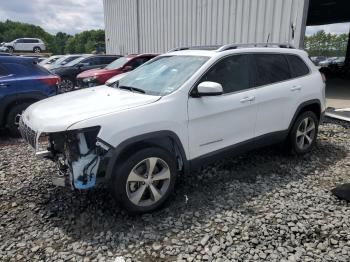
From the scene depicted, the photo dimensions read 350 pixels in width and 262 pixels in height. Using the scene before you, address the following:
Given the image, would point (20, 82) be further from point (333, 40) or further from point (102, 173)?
point (333, 40)

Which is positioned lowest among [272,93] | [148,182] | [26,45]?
[148,182]

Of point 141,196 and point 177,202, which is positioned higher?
point 141,196

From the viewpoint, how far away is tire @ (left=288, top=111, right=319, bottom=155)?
4754 mm

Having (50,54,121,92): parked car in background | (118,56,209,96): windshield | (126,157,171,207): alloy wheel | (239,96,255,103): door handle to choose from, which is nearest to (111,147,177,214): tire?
(126,157,171,207): alloy wheel

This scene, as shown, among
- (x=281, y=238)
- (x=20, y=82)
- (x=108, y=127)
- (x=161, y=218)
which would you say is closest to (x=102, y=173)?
(x=108, y=127)

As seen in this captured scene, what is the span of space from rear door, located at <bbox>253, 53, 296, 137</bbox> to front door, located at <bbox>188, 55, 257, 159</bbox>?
15 centimetres

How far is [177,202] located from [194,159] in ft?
1.74

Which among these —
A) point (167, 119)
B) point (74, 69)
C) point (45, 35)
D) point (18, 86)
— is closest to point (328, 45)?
point (74, 69)

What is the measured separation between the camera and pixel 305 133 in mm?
4949

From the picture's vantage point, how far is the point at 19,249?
2.87 meters

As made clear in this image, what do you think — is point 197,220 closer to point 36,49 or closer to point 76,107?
point 76,107

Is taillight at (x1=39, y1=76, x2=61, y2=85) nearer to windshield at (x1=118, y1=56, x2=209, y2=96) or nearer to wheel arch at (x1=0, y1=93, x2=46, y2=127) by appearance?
wheel arch at (x1=0, y1=93, x2=46, y2=127)

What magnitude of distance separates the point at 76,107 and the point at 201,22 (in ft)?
27.7

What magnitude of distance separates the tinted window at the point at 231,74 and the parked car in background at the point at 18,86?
413 cm
